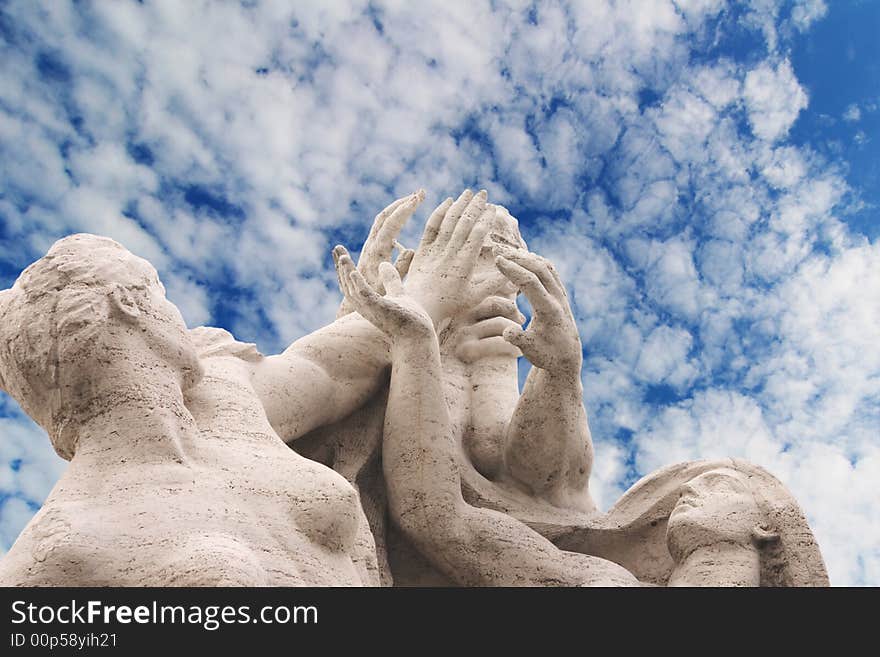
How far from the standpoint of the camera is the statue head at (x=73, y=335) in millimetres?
3131

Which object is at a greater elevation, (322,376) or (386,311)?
(386,311)

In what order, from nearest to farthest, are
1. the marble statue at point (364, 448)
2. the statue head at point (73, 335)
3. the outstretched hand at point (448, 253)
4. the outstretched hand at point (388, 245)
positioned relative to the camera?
the marble statue at point (364, 448) < the statue head at point (73, 335) < the outstretched hand at point (448, 253) < the outstretched hand at point (388, 245)

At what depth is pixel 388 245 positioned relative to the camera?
17.8 feet

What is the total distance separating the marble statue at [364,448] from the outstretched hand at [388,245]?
1cm

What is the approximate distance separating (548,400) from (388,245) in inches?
55.7

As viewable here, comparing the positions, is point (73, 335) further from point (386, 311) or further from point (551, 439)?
point (551, 439)

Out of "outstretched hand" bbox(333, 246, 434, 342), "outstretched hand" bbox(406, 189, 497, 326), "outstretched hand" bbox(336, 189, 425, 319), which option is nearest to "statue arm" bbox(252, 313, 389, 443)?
"outstretched hand" bbox(333, 246, 434, 342)

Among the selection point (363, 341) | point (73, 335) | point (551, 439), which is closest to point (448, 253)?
point (363, 341)

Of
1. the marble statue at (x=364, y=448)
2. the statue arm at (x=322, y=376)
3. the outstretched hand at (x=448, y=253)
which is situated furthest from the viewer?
the outstretched hand at (x=448, y=253)

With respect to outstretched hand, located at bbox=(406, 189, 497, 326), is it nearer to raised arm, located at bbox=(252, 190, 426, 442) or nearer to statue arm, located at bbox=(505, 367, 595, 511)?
raised arm, located at bbox=(252, 190, 426, 442)

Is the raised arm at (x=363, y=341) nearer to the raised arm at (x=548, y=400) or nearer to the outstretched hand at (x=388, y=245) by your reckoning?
the outstretched hand at (x=388, y=245)

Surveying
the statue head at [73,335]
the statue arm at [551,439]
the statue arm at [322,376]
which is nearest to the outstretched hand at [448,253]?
the statue arm at [322,376]

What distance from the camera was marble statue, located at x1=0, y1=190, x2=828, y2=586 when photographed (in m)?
2.95
